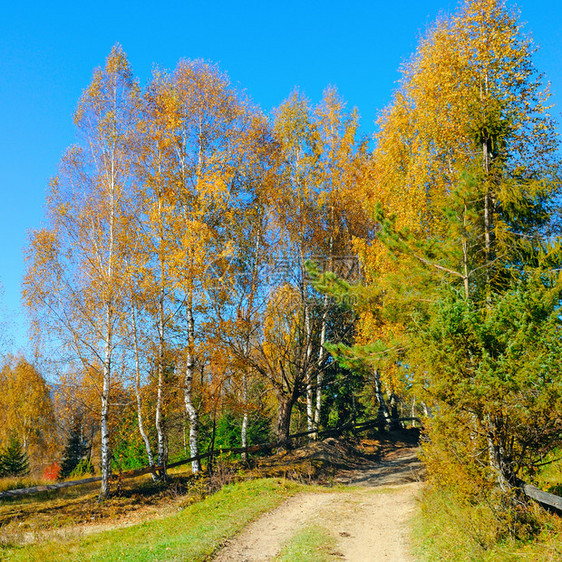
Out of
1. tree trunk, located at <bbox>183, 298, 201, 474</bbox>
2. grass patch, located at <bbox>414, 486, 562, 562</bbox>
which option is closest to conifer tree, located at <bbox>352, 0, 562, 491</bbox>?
grass patch, located at <bbox>414, 486, 562, 562</bbox>

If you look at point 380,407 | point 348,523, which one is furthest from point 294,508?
point 380,407

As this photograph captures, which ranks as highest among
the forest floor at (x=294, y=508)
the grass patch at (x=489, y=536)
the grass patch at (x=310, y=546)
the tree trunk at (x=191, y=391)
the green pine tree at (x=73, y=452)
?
the tree trunk at (x=191, y=391)

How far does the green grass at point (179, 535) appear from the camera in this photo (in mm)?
7320

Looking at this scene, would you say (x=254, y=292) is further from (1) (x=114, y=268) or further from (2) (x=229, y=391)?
(1) (x=114, y=268)

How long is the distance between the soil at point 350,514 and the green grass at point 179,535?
1.14 feet

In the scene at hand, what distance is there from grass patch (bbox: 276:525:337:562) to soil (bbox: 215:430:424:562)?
3.7 inches

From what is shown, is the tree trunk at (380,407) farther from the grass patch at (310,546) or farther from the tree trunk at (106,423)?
the grass patch at (310,546)

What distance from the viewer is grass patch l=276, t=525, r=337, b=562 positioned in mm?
7152

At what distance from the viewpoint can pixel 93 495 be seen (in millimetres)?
13633

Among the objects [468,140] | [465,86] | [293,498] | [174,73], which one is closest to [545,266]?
[468,140]

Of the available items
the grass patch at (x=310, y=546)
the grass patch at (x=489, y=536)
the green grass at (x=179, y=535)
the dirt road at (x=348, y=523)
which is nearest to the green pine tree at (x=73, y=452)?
the green grass at (x=179, y=535)

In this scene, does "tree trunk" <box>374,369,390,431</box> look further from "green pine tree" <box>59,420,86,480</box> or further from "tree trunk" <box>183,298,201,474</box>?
"green pine tree" <box>59,420,86,480</box>

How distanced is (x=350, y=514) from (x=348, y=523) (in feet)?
2.38

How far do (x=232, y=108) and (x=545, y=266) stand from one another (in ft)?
37.7
